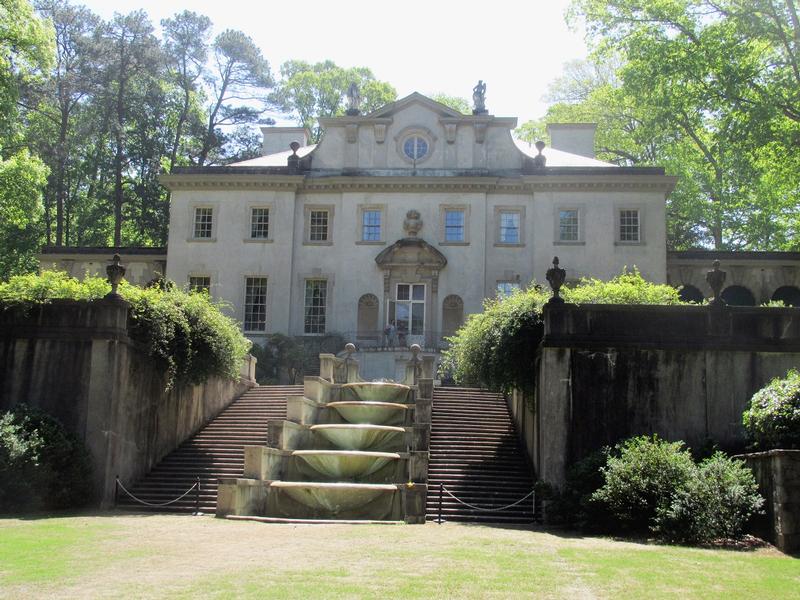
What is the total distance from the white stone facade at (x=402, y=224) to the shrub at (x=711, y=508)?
75.8 ft

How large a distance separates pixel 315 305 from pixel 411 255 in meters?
4.41

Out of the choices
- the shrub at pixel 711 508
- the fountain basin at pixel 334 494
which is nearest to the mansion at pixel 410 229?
the fountain basin at pixel 334 494

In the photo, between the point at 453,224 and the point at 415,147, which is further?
the point at 415,147

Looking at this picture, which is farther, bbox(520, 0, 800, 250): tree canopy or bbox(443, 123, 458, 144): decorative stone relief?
bbox(443, 123, 458, 144): decorative stone relief

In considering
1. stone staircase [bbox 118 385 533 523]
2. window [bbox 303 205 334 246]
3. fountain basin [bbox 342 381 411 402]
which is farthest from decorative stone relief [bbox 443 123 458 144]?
fountain basin [bbox 342 381 411 402]

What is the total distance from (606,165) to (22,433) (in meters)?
27.3

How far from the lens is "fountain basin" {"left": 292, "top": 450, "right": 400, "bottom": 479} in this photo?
2086 centimetres

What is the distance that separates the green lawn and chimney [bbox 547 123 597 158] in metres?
30.5

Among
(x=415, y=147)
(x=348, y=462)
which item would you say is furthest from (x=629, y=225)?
(x=348, y=462)

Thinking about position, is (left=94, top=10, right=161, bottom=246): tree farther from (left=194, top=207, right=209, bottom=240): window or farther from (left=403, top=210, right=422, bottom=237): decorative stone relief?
(left=403, top=210, right=422, bottom=237): decorative stone relief

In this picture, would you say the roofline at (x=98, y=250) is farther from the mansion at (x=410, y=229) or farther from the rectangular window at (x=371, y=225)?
the rectangular window at (x=371, y=225)

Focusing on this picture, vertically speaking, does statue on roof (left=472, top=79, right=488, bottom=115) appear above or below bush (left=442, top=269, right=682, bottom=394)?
above

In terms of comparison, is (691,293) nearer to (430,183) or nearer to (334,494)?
(430,183)

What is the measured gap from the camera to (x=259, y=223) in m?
40.6
